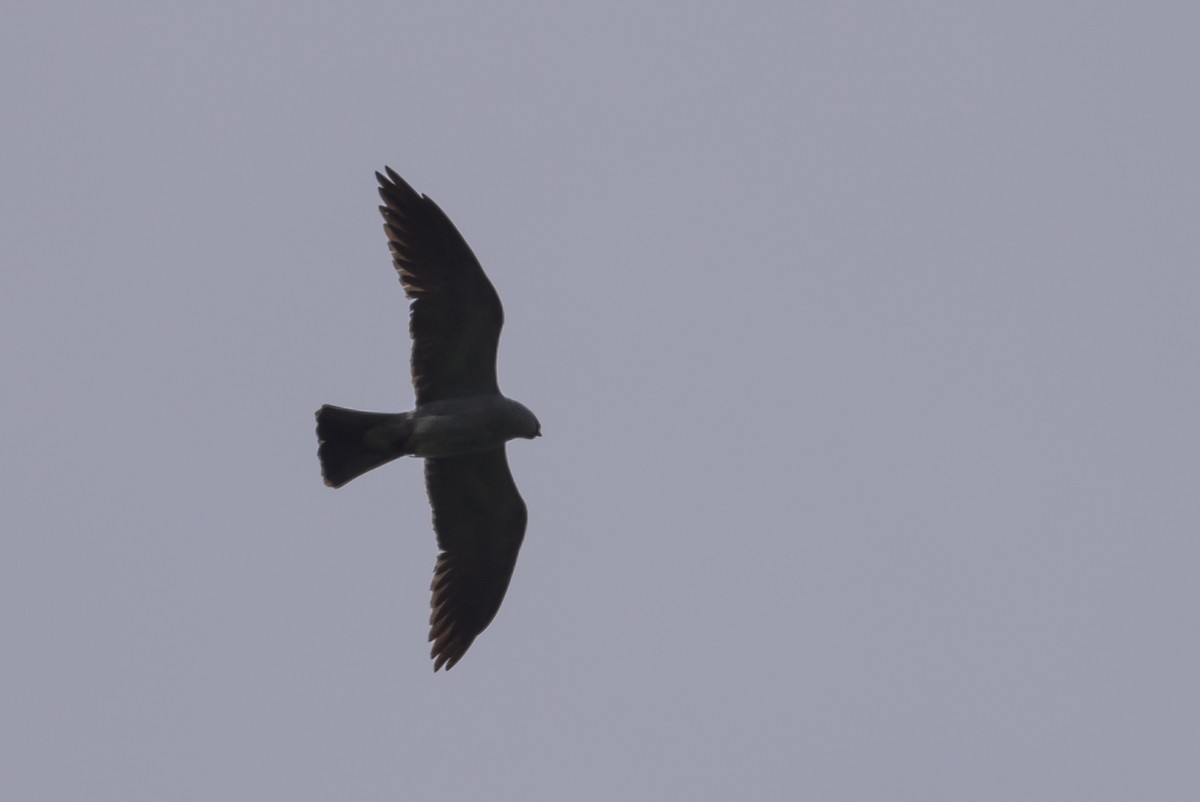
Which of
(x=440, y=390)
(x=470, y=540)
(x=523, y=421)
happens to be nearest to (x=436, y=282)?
(x=440, y=390)

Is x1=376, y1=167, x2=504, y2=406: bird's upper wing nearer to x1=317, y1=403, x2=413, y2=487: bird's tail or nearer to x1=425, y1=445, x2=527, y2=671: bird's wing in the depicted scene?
x1=317, y1=403, x2=413, y2=487: bird's tail

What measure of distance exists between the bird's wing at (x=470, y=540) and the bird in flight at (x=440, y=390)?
18 millimetres

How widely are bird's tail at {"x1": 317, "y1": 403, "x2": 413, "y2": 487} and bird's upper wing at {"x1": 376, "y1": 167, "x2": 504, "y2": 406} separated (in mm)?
553

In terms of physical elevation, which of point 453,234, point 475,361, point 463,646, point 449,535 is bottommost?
point 463,646

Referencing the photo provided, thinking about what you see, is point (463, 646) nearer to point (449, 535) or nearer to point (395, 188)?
point (449, 535)

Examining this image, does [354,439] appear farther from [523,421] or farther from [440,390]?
[523,421]

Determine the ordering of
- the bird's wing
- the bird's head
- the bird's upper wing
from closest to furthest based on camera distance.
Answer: the bird's upper wing, the bird's head, the bird's wing

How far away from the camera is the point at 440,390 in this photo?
14672 millimetres

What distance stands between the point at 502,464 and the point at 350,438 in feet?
4.89

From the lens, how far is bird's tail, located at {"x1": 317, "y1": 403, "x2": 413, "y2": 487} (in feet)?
47.1

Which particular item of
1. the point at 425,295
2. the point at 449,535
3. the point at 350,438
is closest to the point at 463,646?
the point at 449,535

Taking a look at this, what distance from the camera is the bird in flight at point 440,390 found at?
1432cm

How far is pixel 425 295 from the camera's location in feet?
47.0

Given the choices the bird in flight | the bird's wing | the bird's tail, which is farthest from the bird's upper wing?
the bird's wing
